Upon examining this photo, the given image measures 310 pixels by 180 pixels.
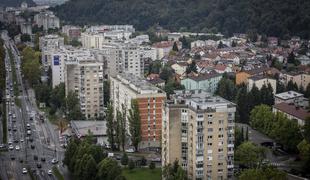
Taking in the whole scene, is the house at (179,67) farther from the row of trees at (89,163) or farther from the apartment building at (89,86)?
the row of trees at (89,163)

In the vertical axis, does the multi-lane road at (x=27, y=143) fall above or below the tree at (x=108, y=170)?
below

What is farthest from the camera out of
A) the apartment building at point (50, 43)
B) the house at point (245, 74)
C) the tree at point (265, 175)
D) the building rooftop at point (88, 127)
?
the apartment building at point (50, 43)

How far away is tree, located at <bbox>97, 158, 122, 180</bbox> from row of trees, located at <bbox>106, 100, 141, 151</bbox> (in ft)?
11.8

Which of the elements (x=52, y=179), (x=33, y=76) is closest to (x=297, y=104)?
(x=52, y=179)

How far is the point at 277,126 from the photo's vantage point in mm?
20312

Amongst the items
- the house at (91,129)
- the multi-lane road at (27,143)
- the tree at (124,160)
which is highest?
the tree at (124,160)

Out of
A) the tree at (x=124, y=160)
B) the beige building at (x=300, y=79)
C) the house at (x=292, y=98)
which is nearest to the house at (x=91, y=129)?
the tree at (x=124, y=160)

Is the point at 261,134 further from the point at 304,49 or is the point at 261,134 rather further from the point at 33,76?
the point at 304,49

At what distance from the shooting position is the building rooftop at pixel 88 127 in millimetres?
21858

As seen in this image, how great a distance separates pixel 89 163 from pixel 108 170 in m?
0.75

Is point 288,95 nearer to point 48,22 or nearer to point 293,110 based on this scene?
point 293,110

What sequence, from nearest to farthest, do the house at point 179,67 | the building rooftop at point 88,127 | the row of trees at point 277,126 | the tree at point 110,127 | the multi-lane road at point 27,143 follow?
the multi-lane road at point 27,143, the row of trees at point 277,126, the tree at point 110,127, the building rooftop at point 88,127, the house at point 179,67

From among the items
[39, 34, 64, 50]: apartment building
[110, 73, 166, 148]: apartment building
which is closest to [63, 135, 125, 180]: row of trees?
[110, 73, 166, 148]: apartment building

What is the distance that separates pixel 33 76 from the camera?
3128 cm
